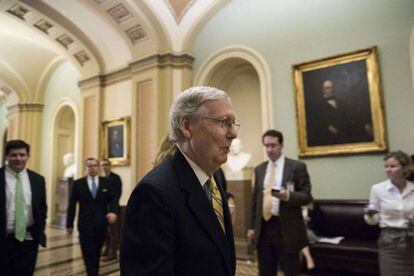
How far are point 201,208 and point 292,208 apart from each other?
1941 mm

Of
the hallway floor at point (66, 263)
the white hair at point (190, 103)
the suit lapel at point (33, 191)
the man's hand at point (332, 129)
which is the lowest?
the hallway floor at point (66, 263)

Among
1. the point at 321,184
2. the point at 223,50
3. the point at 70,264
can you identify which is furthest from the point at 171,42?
the point at 70,264

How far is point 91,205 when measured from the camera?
421cm

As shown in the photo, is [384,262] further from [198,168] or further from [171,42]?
[171,42]

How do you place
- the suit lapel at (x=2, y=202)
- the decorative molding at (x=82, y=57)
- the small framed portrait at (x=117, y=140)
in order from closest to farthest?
the suit lapel at (x=2, y=202) < the small framed portrait at (x=117, y=140) < the decorative molding at (x=82, y=57)

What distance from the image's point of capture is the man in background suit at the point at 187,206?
1122 mm

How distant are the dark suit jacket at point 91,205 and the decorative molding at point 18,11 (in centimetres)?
524

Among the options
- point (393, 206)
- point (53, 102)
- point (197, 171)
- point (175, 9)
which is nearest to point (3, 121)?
point (53, 102)

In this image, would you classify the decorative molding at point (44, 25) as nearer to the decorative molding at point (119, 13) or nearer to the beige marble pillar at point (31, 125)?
the decorative molding at point (119, 13)

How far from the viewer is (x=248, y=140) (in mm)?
7594

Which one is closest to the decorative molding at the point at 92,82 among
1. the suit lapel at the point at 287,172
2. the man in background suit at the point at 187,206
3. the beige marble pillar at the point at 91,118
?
the beige marble pillar at the point at 91,118

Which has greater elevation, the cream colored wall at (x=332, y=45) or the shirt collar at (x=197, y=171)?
the cream colored wall at (x=332, y=45)

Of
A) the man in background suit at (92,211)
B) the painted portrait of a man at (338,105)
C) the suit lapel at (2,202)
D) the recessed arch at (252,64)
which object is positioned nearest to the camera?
the suit lapel at (2,202)

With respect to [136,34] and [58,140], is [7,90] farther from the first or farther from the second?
[136,34]
